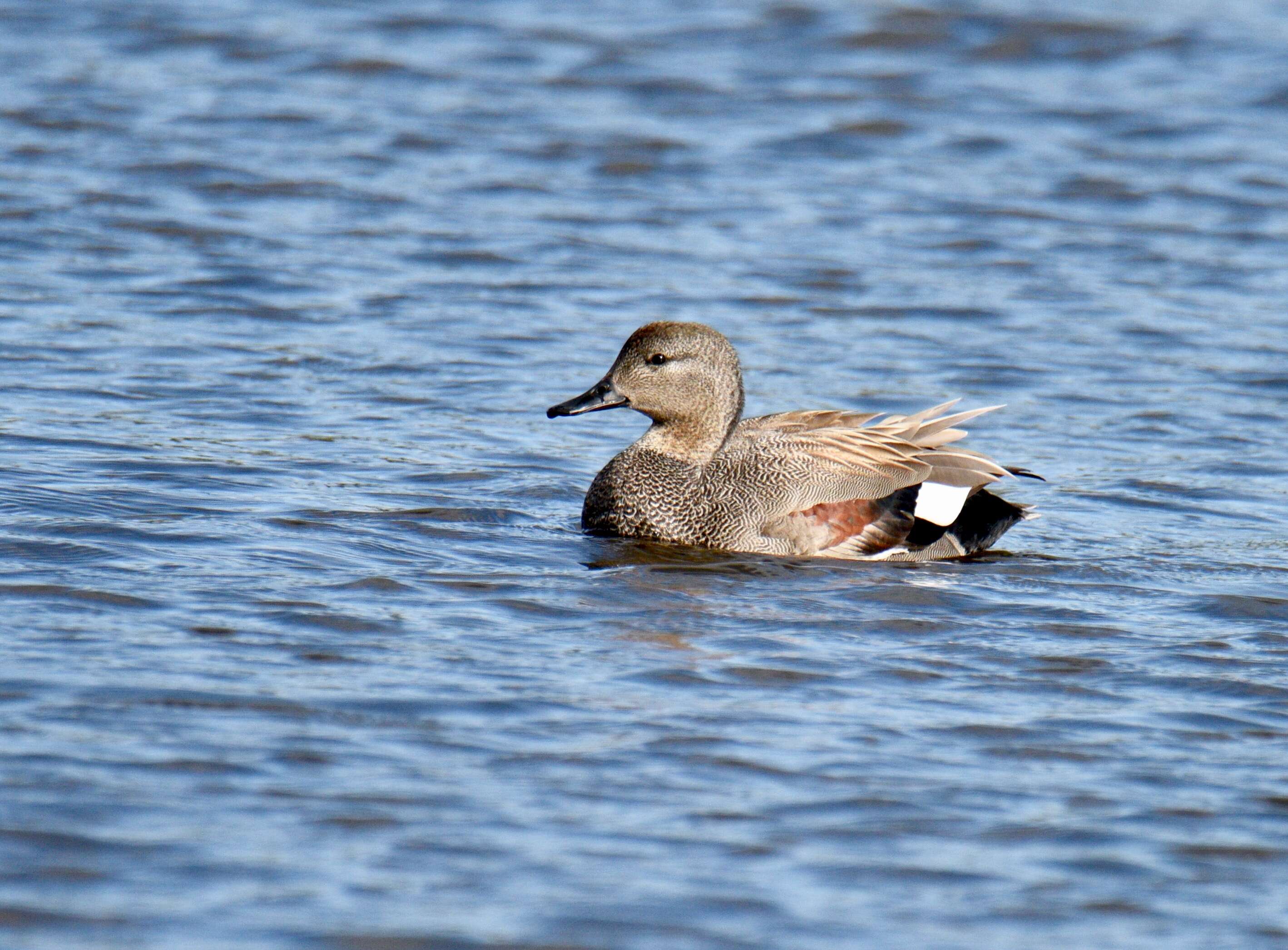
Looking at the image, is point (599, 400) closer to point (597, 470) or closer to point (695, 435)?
point (695, 435)

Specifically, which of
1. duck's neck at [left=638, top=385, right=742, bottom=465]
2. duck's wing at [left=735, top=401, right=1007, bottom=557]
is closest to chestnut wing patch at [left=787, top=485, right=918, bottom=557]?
duck's wing at [left=735, top=401, right=1007, bottom=557]

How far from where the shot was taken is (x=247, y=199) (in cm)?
1285

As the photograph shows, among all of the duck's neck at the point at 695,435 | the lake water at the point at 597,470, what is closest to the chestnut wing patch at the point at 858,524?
the lake water at the point at 597,470

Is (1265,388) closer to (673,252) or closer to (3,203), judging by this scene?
(673,252)

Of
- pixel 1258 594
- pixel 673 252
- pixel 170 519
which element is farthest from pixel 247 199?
pixel 1258 594

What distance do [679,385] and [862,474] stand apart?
815mm

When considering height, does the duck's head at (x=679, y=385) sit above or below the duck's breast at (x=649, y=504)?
above

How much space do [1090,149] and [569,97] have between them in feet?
13.2

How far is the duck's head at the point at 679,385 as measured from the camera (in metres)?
7.90

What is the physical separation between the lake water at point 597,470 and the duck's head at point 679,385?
545 millimetres

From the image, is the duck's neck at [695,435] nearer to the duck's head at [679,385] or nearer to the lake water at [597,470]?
the duck's head at [679,385]

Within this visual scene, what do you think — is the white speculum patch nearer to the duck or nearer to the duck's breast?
the duck

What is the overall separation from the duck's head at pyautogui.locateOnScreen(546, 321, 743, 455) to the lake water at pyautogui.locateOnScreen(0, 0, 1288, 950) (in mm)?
545

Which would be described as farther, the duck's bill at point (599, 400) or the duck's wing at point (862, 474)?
the duck's bill at point (599, 400)
